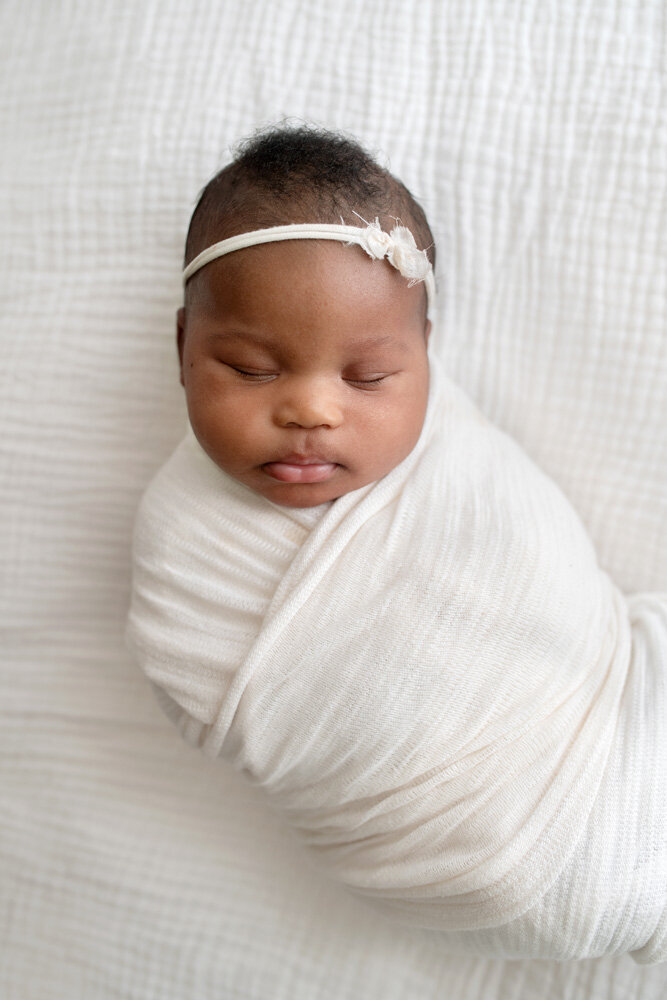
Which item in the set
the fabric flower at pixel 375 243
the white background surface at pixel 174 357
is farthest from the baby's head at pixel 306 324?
the white background surface at pixel 174 357

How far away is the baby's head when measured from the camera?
2.76 ft

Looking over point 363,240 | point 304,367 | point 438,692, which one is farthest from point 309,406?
point 438,692

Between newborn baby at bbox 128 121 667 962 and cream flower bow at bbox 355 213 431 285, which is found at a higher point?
cream flower bow at bbox 355 213 431 285

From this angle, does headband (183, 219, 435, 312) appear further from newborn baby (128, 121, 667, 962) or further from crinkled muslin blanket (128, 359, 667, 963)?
crinkled muslin blanket (128, 359, 667, 963)

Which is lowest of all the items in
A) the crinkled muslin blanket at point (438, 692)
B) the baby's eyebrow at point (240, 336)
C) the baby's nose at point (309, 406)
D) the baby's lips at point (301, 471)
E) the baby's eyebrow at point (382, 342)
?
the crinkled muslin blanket at point (438, 692)

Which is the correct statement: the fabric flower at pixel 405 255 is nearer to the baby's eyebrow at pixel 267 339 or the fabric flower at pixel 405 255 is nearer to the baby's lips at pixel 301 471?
the baby's eyebrow at pixel 267 339

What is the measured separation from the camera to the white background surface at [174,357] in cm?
112

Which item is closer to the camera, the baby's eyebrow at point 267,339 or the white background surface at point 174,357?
the baby's eyebrow at point 267,339

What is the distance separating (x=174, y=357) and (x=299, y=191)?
0.42m

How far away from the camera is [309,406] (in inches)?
33.5

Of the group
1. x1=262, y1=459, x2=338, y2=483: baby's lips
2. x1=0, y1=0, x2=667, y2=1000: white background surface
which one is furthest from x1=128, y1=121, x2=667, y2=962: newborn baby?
x1=0, y1=0, x2=667, y2=1000: white background surface

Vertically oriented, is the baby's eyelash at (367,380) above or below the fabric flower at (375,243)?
below

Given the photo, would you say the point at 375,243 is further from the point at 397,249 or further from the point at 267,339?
the point at 267,339

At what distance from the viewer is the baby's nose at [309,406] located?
85 centimetres
